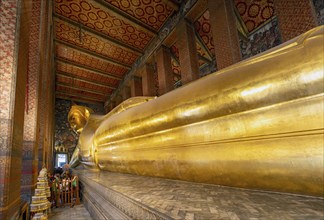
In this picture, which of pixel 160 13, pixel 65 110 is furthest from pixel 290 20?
pixel 65 110

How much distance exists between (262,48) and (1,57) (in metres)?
5.82

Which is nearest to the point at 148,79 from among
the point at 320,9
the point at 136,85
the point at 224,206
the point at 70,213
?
the point at 136,85

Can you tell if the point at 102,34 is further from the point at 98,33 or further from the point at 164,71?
the point at 164,71

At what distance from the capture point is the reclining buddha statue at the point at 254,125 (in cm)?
71

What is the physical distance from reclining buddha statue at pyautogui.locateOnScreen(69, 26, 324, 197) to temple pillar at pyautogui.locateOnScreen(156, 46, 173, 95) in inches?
165

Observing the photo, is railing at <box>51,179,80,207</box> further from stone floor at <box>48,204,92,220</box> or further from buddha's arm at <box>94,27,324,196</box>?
buddha's arm at <box>94,27,324,196</box>

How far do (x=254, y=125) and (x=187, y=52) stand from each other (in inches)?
164

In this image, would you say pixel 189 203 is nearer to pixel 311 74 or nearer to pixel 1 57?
pixel 311 74

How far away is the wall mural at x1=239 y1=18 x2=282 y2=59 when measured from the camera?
15.5 feet

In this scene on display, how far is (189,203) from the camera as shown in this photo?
76cm

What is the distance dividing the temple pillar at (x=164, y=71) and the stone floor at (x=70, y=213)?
12.7ft

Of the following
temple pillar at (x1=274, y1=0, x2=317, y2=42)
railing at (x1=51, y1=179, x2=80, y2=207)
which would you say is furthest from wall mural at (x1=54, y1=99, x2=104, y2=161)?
temple pillar at (x1=274, y1=0, x2=317, y2=42)

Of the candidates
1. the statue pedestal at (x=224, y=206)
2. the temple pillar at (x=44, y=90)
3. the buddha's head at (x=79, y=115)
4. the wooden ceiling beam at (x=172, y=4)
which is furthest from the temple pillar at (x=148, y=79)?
the statue pedestal at (x=224, y=206)

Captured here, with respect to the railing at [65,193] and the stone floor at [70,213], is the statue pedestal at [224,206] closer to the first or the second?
the stone floor at [70,213]
